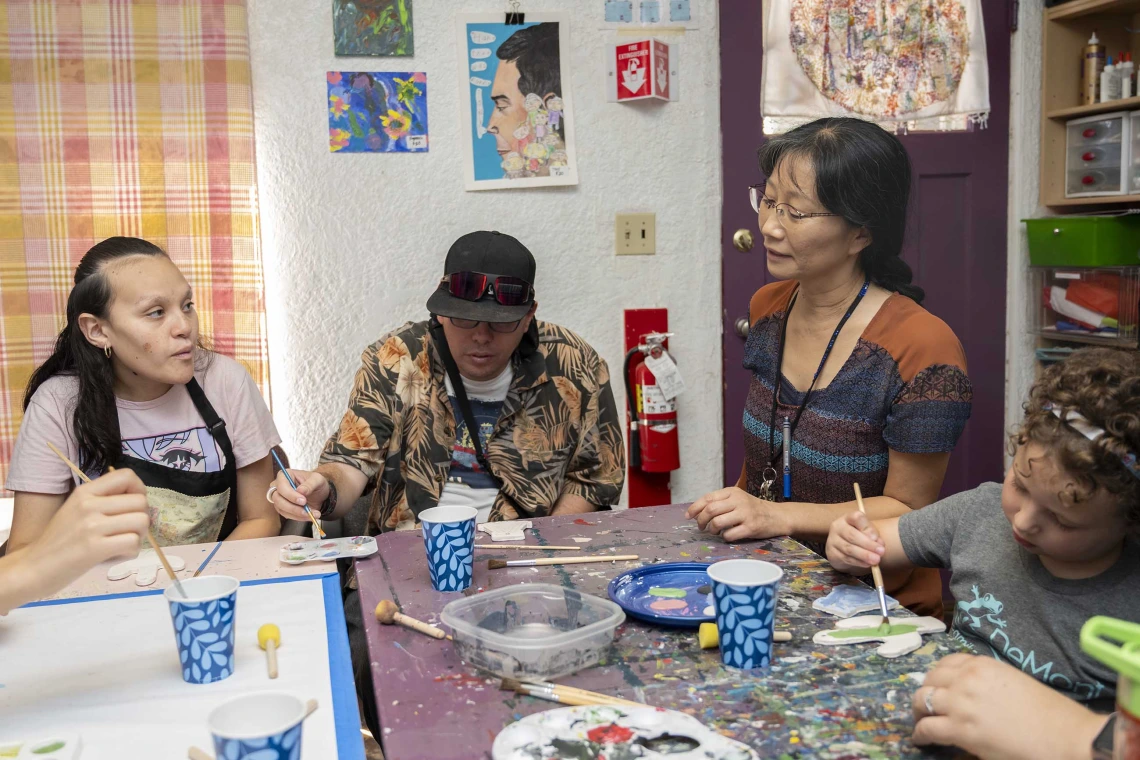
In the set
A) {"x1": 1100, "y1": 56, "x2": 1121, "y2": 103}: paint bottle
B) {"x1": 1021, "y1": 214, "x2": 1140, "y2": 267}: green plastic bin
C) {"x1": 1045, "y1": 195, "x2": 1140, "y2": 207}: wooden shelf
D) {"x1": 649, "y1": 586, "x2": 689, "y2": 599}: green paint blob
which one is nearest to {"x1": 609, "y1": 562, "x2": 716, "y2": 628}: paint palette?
{"x1": 649, "y1": 586, "x2": 689, "y2": 599}: green paint blob

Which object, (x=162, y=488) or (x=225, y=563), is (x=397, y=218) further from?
(x=225, y=563)

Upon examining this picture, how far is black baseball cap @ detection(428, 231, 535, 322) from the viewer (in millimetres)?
2008

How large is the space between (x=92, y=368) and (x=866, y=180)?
162cm

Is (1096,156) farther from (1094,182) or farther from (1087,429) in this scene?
(1087,429)

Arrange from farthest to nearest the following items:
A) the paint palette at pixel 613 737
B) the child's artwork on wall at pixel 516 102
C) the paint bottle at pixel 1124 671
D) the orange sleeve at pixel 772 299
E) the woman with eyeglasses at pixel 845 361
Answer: the child's artwork on wall at pixel 516 102 < the orange sleeve at pixel 772 299 < the woman with eyeglasses at pixel 845 361 < the paint palette at pixel 613 737 < the paint bottle at pixel 1124 671

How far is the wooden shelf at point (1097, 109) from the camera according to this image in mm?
3031

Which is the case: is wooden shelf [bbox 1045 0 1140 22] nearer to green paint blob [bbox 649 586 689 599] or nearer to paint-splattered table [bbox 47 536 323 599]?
green paint blob [bbox 649 586 689 599]

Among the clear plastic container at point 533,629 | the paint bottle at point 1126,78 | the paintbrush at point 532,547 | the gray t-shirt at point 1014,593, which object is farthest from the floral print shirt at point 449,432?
the paint bottle at point 1126,78

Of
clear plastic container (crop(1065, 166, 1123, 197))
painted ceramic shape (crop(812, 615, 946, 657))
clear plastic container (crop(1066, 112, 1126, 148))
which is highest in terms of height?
clear plastic container (crop(1066, 112, 1126, 148))

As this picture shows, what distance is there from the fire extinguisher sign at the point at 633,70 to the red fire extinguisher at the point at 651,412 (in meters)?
0.77

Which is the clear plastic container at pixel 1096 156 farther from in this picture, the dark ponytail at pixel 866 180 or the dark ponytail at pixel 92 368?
the dark ponytail at pixel 92 368

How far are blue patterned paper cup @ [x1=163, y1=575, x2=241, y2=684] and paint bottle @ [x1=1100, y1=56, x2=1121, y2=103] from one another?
316cm

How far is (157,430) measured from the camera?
2.03 metres

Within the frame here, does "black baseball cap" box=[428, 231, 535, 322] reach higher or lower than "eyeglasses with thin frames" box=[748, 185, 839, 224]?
lower
